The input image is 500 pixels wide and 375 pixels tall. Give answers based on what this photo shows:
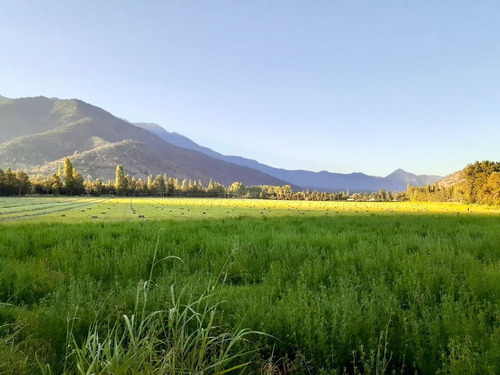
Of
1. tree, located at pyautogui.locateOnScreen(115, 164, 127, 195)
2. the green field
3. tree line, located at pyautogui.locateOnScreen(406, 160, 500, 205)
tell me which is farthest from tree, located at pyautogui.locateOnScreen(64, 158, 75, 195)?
tree line, located at pyautogui.locateOnScreen(406, 160, 500, 205)

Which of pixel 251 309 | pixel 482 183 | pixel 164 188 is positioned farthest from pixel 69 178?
pixel 482 183

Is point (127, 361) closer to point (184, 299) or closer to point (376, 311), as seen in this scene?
point (184, 299)

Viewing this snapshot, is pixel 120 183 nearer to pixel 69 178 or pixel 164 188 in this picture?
pixel 164 188

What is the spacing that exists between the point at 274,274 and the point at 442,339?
298cm

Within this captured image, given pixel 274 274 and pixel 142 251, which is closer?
pixel 274 274

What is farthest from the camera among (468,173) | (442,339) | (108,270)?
(468,173)

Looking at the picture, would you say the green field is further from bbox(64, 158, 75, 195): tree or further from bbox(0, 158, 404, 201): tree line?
bbox(64, 158, 75, 195): tree

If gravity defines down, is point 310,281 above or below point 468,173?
below

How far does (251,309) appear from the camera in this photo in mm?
4184

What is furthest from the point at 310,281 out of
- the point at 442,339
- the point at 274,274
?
the point at 442,339

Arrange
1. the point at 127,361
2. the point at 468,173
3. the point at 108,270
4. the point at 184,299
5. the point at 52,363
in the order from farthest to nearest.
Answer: the point at 468,173, the point at 108,270, the point at 184,299, the point at 52,363, the point at 127,361

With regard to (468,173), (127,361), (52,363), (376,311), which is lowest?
(52,363)

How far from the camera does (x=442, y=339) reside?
3.77 meters

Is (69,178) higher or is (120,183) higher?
(69,178)
